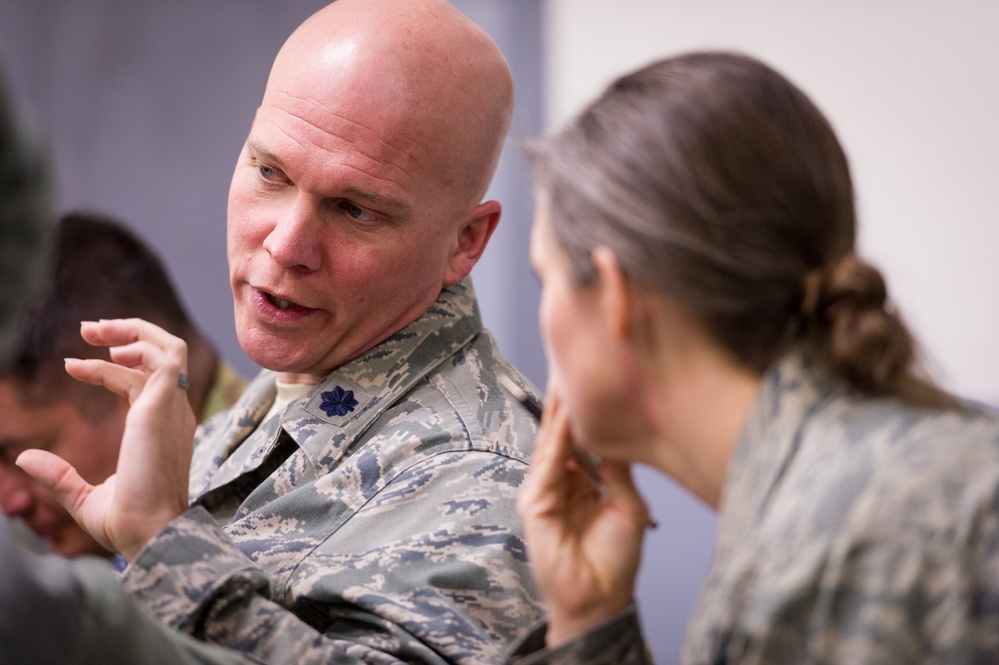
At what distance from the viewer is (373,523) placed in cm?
129

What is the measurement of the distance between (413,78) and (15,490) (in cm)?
126

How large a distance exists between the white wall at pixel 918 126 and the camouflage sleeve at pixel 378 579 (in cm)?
166

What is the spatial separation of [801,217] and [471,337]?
2.21 ft

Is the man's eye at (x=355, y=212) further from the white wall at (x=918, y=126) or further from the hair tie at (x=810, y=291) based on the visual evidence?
the white wall at (x=918, y=126)

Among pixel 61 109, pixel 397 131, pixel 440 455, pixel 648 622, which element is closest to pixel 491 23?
pixel 61 109

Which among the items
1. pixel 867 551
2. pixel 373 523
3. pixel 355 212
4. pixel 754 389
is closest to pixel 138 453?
pixel 373 523

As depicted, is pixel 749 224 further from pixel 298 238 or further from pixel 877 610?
pixel 298 238

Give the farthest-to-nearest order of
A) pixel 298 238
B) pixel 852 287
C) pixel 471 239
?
pixel 471 239 < pixel 298 238 < pixel 852 287

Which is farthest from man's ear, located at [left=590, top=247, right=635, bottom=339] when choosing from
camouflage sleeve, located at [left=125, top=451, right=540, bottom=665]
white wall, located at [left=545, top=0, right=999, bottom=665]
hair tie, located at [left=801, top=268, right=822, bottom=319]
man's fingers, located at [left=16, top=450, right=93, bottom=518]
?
white wall, located at [left=545, top=0, right=999, bottom=665]

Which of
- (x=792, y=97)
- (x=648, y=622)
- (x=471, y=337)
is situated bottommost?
(x=648, y=622)

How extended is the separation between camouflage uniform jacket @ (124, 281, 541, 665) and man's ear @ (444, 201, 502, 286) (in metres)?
0.03

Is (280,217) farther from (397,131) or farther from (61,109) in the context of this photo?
(61,109)

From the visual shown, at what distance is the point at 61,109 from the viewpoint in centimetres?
353

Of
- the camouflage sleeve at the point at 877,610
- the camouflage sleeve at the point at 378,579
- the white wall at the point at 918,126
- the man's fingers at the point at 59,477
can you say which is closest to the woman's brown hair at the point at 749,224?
the camouflage sleeve at the point at 877,610
